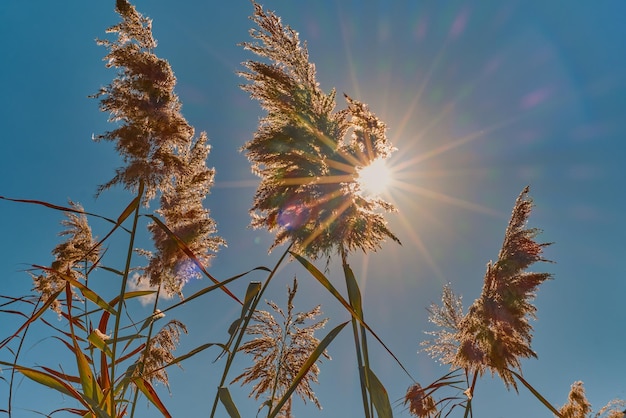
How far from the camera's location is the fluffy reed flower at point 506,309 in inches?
150

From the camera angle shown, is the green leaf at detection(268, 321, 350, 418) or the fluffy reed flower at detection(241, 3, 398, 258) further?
the fluffy reed flower at detection(241, 3, 398, 258)

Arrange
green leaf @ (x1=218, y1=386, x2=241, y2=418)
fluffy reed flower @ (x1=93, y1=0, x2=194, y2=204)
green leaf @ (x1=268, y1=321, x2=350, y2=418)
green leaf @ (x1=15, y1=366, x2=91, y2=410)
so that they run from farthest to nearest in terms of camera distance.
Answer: fluffy reed flower @ (x1=93, y1=0, x2=194, y2=204), green leaf @ (x1=15, y1=366, x2=91, y2=410), green leaf @ (x1=218, y1=386, x2=241, y2=418), green leaf @ (x1=268, y1=321, x2=350, y2=418)

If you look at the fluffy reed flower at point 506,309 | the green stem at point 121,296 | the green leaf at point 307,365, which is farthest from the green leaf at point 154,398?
the fluffy reed flower at point 506,309

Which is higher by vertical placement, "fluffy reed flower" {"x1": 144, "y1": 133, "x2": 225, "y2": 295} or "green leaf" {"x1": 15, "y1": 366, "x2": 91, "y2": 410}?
"fluffy reed flower" {"x1": 144, "y1": 133, "x2": 225, "y2": 295}

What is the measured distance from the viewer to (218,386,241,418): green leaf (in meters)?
1.23

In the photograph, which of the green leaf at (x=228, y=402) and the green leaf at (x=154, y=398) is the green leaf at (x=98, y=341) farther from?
the green leaf at (x=228, y=402)

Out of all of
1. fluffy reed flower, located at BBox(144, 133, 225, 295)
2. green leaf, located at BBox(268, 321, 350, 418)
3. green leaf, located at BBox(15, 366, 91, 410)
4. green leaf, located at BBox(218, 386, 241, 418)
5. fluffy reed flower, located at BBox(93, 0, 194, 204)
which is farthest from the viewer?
fluffy reed flower, located at BBox(144, 133, 225, 295)

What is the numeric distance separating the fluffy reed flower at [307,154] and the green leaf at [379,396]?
223 centimetres

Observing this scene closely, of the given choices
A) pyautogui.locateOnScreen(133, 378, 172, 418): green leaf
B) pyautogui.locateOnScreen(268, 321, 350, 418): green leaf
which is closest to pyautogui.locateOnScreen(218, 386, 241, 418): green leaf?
pyautogui.locateOnScreen(268, 321, 350, 418): green leaf

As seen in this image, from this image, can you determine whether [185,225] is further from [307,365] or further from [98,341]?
[307,365]

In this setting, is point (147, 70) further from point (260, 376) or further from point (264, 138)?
point (260, 376)

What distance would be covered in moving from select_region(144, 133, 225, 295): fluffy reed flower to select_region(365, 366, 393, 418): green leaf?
10.0ft

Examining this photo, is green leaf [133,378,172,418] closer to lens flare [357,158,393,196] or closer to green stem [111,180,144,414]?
green stem [111,180,144,414]

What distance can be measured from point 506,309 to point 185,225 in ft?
11.8
